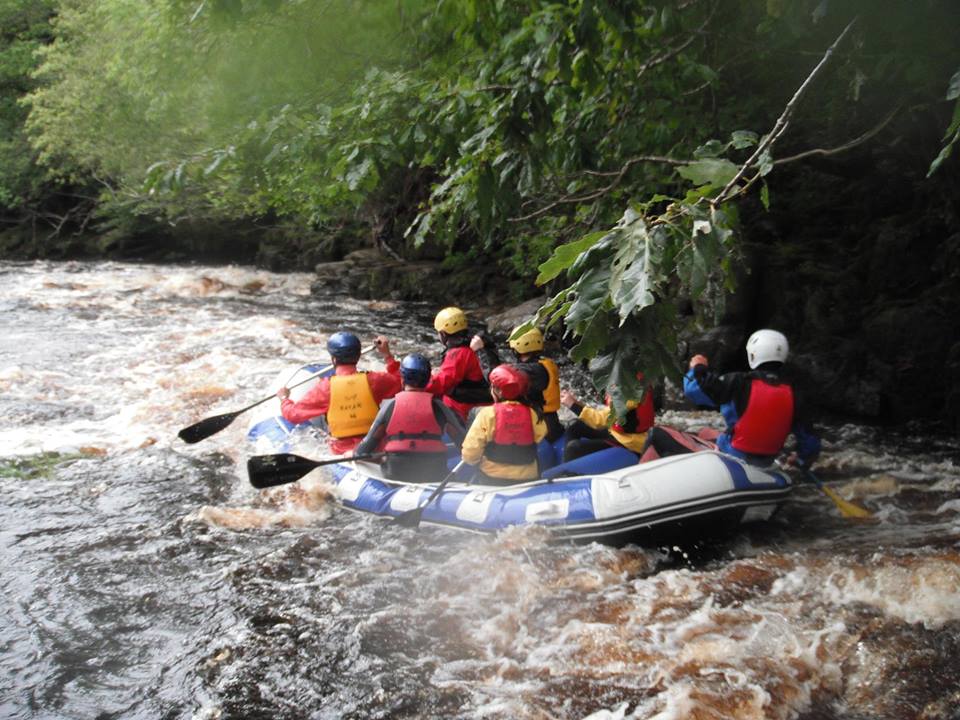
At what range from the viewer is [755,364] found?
5367 mm

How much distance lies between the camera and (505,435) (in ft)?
17.1

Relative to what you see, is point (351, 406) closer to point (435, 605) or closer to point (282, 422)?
point (282, 422)

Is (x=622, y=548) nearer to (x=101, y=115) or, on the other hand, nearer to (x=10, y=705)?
(x=10, y=705)

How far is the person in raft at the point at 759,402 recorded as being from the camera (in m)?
5.24

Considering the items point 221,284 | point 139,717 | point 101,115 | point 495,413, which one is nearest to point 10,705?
point 139,717

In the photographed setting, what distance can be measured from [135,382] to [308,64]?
5.13 m

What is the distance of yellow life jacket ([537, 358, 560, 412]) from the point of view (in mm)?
5775

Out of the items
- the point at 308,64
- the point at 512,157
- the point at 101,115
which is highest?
the point at 101,115

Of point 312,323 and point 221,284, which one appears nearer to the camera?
point 312,323

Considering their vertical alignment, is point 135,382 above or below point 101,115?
below

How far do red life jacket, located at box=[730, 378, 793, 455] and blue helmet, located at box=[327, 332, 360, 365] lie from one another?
2.85 m

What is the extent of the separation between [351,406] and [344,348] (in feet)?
1.46

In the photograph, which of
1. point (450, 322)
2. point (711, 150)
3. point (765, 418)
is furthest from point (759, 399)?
point (711, 150)

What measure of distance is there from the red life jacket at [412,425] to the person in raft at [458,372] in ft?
2.95
